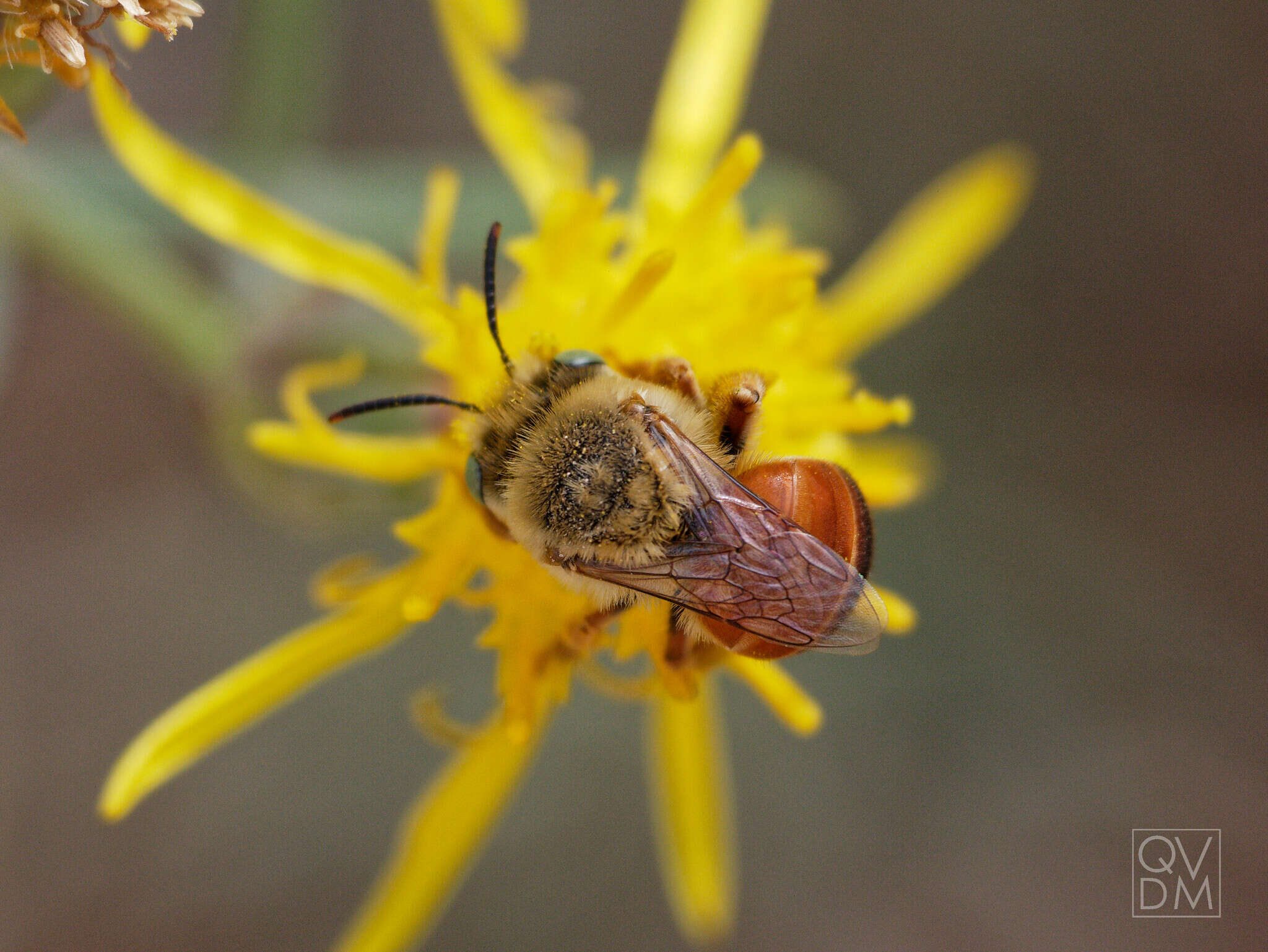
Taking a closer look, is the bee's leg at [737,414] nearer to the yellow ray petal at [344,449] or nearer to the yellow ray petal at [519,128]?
the yellow ray petal at [344,449]

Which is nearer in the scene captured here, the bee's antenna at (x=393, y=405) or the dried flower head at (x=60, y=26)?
the dried flower head at (x=60, y=26)

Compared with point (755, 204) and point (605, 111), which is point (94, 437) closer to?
point (605, 111)

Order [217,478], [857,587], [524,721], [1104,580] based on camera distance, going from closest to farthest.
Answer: [857,587]
[524,721]
[217,478]
[1104,580]

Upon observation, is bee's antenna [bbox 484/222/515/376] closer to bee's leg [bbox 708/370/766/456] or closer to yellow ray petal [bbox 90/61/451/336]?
yellow ray petal [bbox 90/61/451/336]

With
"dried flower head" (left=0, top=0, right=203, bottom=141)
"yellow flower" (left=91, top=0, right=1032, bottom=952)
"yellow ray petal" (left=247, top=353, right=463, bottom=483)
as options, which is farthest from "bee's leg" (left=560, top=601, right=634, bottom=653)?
"dried flower head" (left=0, top=0, right=203, bottom=141)

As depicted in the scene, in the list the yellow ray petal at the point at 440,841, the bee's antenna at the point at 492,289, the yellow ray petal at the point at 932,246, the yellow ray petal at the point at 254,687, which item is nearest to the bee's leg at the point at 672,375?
the bee's antenna at the point at 492,289

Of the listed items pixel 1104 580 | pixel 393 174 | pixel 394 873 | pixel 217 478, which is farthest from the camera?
pixel 1104 580

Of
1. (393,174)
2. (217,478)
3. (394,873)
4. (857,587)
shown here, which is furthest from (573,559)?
(217,478)
